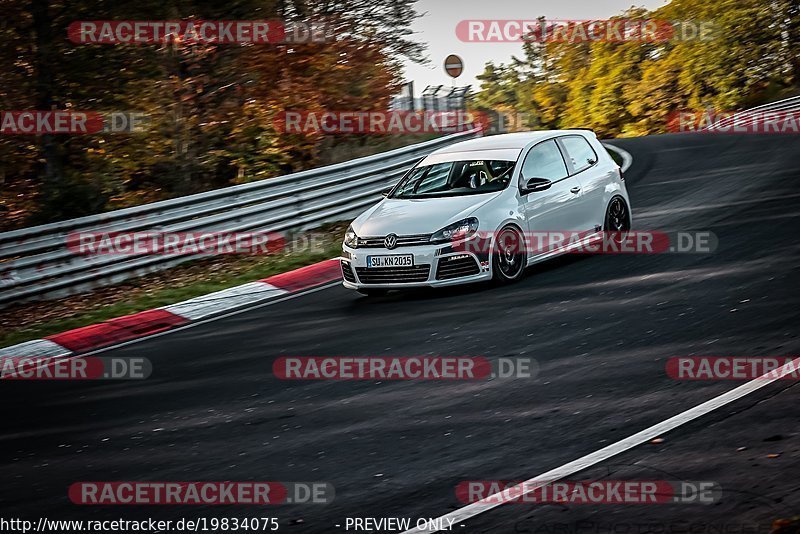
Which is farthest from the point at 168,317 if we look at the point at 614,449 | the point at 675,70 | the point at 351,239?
the point at 675,70

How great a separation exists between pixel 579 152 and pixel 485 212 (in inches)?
82.7

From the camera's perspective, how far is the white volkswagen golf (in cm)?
1054

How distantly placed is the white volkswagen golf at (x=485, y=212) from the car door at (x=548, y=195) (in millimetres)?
11

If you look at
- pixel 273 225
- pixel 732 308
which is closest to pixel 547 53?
pixel 273 225

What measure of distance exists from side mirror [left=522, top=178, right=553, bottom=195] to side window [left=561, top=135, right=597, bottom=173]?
76 centimetres

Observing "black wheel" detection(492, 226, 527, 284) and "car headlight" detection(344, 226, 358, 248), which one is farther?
"car headlight" detection(344, 226, 358, 248)

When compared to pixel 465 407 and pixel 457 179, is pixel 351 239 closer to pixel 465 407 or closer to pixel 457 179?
pixel 457 179

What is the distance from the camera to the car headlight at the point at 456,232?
10469 millimetres

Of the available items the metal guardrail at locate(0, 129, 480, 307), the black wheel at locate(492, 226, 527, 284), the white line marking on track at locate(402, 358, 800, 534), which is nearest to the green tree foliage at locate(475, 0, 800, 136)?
the metal guardrail at locate(0, 129, 480, 307)

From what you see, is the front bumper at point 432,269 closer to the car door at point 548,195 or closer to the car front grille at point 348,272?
the car front grille at point 348,272

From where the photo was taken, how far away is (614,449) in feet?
18.7

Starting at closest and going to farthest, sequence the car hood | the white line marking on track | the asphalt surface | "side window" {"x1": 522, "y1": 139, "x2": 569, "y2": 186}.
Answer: the white line marking on track
the asphalt surface
the car hood
"side window" {"x1": 522, "y1": 139, "x2": 569, "y2": 186}

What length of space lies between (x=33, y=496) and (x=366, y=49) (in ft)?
55.0

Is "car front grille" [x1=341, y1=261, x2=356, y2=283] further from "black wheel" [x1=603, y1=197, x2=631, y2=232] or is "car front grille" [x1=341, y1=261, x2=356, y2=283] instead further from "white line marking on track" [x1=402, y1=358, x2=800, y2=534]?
"white line marking on track" [x1=402, y1=358, x2=800, y2=534]
